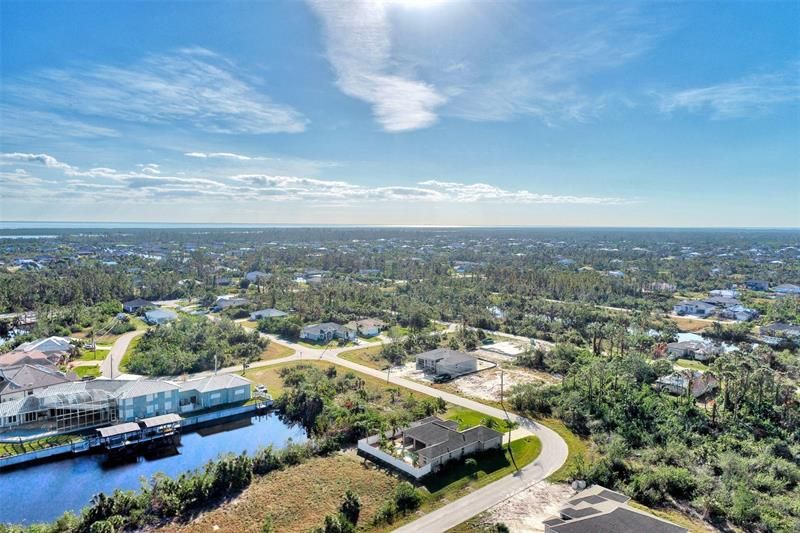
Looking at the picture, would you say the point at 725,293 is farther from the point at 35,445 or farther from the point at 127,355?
the point at 35,445

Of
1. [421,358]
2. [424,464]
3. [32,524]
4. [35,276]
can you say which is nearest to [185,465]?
[32,524]

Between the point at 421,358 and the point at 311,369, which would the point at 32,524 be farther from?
the point at 421,358

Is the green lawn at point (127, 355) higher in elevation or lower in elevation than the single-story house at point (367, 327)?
lower

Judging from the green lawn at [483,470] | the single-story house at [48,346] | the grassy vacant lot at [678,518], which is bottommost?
the green lawn at [483,470]

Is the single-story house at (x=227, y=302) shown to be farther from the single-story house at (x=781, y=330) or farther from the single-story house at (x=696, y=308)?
the single-story house at (x=781, y=330)

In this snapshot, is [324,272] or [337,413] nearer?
[337,413]

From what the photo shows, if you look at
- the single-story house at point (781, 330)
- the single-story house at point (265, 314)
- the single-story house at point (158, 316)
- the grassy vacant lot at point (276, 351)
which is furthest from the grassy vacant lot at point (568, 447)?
the single-story house at point (158, 316)
